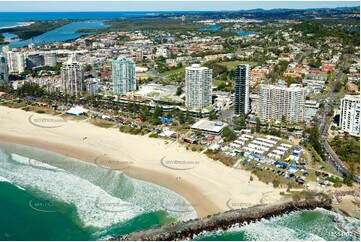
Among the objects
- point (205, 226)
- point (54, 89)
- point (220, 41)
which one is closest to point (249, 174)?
point (205, 226)

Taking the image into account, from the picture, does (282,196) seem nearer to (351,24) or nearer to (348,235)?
(348,235)

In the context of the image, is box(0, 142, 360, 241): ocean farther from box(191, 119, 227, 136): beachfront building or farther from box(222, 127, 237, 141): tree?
box(191, 119, 227, 136): beachfront building

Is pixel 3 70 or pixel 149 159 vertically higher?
pixel 3 70

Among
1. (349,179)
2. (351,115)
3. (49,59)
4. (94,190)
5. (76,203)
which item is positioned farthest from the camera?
(49,59)

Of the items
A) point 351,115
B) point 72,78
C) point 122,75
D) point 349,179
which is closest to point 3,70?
point 72,78

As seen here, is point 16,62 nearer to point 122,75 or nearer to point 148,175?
point 122,75

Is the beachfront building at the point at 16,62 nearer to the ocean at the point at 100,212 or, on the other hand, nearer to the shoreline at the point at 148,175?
the shoreline at the point at 148,175

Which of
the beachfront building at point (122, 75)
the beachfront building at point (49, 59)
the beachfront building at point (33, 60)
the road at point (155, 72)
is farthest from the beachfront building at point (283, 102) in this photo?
the beachfront building at point (49, 59)
